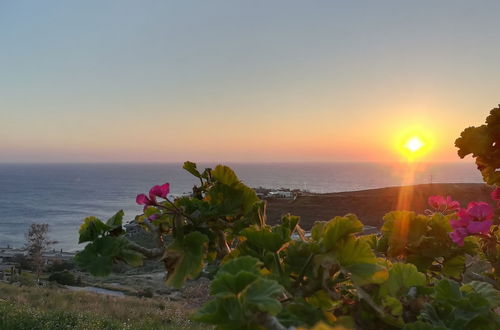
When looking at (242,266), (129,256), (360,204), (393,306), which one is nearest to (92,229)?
(129,256)

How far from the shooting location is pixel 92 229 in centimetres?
197

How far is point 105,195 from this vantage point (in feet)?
560

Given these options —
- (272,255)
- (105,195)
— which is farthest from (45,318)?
(105,195)

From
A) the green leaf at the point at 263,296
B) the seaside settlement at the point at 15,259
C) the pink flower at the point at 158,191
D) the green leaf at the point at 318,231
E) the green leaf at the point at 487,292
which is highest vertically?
the pink flower at the point at 158,191

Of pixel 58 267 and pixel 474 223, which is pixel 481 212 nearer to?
pixel 474 223

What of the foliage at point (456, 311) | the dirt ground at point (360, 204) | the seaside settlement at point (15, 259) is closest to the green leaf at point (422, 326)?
the foliage at point (456, 311)

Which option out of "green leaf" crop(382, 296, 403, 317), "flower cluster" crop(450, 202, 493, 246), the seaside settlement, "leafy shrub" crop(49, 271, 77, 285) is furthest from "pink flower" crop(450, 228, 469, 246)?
the seaside settlement

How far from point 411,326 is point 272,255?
0.51 m

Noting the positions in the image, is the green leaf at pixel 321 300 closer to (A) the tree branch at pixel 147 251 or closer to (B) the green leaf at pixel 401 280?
(B) the green leaf at pixel 401 280

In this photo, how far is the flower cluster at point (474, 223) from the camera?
202 centimetres

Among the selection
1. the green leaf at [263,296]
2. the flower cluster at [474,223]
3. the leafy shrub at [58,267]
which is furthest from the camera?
the leafy shrub at [58,267]

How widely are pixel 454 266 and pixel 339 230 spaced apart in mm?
1163

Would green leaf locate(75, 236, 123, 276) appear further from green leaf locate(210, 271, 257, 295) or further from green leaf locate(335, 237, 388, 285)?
green leaf locate(335, 237, 388, 285)

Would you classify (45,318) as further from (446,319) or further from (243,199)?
(446,319)
